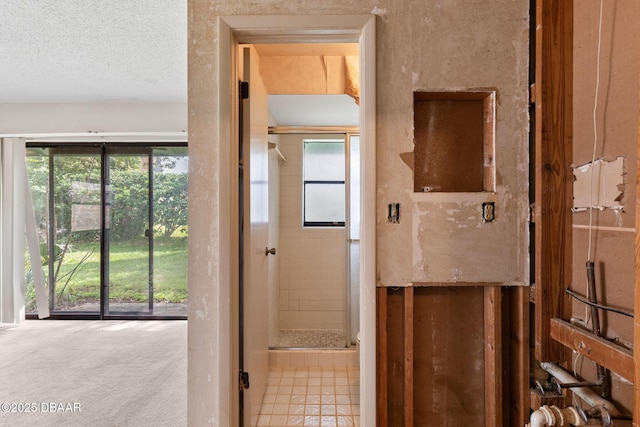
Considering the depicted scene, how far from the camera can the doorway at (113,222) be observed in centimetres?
362

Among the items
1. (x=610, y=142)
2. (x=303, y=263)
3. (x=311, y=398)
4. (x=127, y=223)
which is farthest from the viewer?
(x=127, y=223)

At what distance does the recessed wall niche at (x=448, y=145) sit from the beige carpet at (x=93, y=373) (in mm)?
2042

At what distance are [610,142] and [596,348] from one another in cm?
62

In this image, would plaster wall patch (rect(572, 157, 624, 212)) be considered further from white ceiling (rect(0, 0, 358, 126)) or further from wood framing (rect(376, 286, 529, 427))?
white ceiling (rect(0, 0, 358, 126))

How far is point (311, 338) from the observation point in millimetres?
3045

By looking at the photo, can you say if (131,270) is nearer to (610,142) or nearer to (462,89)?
(462,89)

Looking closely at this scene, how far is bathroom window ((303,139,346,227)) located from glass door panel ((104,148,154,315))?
1864 mm

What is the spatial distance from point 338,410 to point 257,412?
0.51 m

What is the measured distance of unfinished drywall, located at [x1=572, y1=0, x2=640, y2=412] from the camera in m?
0.91

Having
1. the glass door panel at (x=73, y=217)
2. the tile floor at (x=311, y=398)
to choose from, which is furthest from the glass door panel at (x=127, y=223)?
the tile floor at (x=311, y=398)

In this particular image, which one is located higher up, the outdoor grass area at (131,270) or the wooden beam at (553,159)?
the wooden beam at (553,159)

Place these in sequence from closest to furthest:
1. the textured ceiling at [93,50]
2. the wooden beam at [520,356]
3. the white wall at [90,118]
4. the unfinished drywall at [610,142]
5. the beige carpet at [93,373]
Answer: the unfinished drywall at [610,142], the wooden beam at [520,356], the textured ceiling at [93,50], the beige carpet at [93,373], the white wall at [90,118]

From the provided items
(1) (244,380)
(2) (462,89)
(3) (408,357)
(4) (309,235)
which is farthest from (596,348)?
(4) (309,235)

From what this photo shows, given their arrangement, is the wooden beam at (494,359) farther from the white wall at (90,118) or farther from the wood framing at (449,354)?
the white wall at (90,118)
